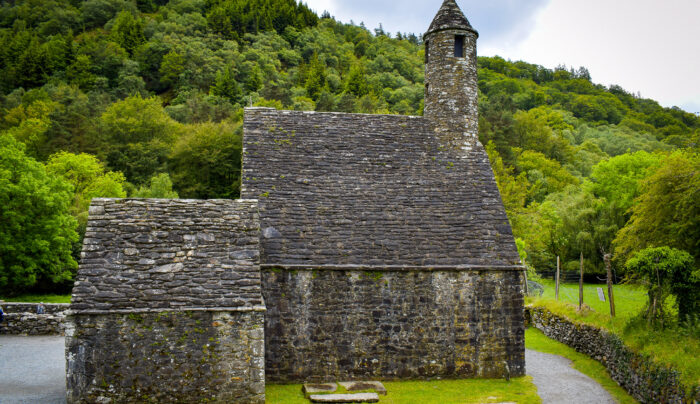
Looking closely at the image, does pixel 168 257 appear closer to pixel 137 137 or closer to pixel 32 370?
pixel 32 370

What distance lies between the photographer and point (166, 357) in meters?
12.0

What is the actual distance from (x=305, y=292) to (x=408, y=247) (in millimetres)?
3371

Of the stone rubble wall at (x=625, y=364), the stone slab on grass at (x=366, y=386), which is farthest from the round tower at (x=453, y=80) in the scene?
the stone slab on grass at (x=366, y=386)

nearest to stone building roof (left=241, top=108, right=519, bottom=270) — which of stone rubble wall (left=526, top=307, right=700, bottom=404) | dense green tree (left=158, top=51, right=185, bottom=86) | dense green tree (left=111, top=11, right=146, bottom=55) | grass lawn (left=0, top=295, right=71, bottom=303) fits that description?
stone rubble wall (left=526, top=307, right=700, bottom=404)

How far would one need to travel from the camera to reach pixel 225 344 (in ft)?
40.3

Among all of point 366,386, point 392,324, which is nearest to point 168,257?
point 366,386

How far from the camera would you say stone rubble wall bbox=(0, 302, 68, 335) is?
21156mm

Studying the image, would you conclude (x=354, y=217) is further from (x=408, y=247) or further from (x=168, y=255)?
(x=168, y=255)

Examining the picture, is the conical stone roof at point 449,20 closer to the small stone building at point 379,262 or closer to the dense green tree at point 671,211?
the small stone building at point 379,262

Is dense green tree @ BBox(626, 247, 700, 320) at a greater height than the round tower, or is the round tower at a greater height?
the round tower

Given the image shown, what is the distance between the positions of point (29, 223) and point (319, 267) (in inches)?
841

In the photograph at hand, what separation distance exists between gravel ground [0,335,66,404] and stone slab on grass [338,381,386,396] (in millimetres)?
6921

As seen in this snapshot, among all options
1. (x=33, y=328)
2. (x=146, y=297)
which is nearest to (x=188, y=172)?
(x=33, y=328)

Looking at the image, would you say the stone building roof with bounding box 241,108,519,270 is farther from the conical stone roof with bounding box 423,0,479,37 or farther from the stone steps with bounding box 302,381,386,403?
the conical stone roof with bounding box 423,0,479,37
